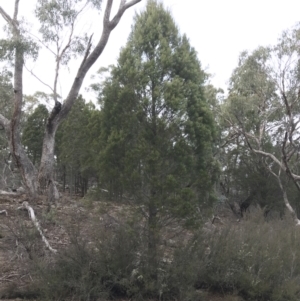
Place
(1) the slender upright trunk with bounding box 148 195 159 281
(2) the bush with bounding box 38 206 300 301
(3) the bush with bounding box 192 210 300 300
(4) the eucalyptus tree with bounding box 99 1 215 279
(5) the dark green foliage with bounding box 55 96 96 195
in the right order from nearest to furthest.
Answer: (2) the bush with bounding box 38 206 300 301 < (1) the slender upright trunk with bounding box 148 195 159 281 < (4) the eucalyptus tree with bounding box 99 1 215 279 < (3) the bush with bounding box 192 210 300 300 < (5) the dark green foliage with bounding box 55 96 96 195

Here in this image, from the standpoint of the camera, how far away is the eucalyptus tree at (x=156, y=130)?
29.2ft

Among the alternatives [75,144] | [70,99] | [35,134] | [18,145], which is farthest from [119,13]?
[35,134]

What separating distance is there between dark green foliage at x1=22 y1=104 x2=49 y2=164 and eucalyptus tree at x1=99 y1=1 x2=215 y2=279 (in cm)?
1828

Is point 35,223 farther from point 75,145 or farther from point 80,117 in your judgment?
point 80,117

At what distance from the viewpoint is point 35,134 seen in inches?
1090

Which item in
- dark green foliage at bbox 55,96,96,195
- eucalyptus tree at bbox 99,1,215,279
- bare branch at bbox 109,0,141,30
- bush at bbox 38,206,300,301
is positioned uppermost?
bare branch at bbox 109,0,141,30

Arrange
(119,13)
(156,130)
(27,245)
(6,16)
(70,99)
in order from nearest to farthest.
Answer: (27,245) < (156,130) < (70,99) < (119,13) < (6,16)

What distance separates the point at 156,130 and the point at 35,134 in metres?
19.6

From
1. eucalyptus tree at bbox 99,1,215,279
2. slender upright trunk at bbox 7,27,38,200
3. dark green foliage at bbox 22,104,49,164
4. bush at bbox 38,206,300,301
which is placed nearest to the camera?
bush at bbox 38,206,300,301

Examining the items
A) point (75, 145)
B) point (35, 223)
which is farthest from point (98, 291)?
point (75, 145)

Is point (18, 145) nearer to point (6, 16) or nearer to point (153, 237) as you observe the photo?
point (6, 16)

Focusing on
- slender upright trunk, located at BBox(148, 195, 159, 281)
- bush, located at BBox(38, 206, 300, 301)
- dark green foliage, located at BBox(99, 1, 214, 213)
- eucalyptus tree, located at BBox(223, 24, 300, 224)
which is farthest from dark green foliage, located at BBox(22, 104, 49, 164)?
slender upright trunk, located at BBox(148, 195, 159, 281)

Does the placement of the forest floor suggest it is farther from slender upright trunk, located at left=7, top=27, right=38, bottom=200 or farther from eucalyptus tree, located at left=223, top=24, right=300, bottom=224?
eucalyptus tree, located at left=223, top=24, right=300, bottom=224

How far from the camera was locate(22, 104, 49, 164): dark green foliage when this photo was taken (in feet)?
89.8
